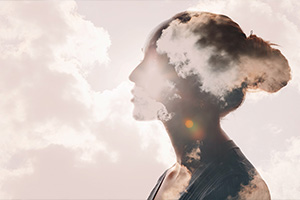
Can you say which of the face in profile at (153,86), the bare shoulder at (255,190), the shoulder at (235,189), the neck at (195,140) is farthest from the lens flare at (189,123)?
the bare shoulder at (255,190)

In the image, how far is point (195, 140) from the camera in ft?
8.87

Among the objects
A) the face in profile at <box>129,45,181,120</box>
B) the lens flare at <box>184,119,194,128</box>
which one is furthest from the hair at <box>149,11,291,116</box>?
the lens flare at <box>184,119,194,128</box>

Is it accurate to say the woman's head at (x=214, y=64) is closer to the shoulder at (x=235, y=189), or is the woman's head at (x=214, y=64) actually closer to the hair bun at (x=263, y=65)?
the hair bun at (x=263, y=65)

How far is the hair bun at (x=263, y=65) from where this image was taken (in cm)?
268

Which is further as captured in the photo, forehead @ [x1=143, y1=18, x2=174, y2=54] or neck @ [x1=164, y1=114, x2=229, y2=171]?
forehead @ [x1=143, y1=18, x2=174, y2=54]

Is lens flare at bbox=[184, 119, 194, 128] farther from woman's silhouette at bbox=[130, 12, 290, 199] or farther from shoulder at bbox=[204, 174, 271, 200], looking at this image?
shoulder at bbox=[204, 174, 271, 200]

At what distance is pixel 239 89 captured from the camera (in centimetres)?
275

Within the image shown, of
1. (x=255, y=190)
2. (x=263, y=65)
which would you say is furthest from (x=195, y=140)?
(x=263, y=65)

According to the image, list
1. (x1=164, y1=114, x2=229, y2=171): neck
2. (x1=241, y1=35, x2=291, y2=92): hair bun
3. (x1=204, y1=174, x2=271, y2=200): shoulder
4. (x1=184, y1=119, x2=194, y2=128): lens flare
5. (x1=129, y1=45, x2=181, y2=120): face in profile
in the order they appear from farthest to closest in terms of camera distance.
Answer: (x1=129, y1=45, x2=181, y2=120): face in profile
(x1=184, y1=119, x2=194, y2=128): lens flare
(x1=241, y1=35, x2=291, y2=92): hair bun
(x1=164, y1=114, x2=229, y2=171): neck
(x1=204, y1=174, x2=271, y2=200): shoulder

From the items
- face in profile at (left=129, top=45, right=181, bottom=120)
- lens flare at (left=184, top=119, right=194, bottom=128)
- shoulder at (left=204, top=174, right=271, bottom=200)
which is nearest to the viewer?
shoulder at (left=204, top=174, right=271, bottom=200)

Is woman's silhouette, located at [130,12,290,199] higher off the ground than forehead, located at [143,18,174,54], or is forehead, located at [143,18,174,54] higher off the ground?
forehead, located at [143,18,174,54]

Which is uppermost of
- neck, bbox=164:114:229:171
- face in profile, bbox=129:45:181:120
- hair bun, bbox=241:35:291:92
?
face in profile, bbox=129:45:181:120

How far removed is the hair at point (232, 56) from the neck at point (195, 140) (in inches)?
9.4

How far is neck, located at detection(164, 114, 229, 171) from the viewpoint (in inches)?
101
